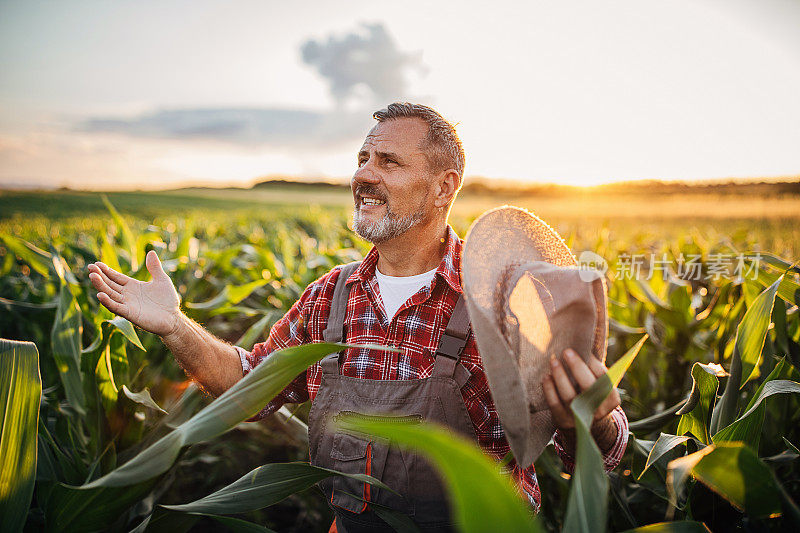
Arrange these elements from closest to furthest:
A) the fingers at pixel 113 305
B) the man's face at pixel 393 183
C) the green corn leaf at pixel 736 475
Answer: the green corn leaf at pixel 736 475 < the fingers at pixel 113 305 < the man's face at pixel 393 183

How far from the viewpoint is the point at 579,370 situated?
79 cm

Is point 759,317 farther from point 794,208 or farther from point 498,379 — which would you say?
point 794,208

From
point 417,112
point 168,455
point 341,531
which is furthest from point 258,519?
point 417,112

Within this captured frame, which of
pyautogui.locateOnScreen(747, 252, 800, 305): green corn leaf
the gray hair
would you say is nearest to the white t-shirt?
the gray hair

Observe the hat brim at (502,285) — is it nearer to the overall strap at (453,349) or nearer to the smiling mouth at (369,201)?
the overall strap at (453,349)

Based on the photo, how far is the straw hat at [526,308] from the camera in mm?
736

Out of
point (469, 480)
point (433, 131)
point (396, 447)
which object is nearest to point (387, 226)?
point (433, 131)

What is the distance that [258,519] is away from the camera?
2070 millimetres

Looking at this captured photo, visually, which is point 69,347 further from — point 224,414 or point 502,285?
point 502,285

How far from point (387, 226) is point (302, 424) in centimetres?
68

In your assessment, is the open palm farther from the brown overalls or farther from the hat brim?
the hat brim

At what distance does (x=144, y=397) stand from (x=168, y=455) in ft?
2.20

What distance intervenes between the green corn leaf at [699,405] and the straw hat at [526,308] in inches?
12.6

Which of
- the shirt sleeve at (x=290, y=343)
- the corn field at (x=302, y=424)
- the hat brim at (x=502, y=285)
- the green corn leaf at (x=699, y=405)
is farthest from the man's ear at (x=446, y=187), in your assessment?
the green corn leaf at (x=699, y=405)
